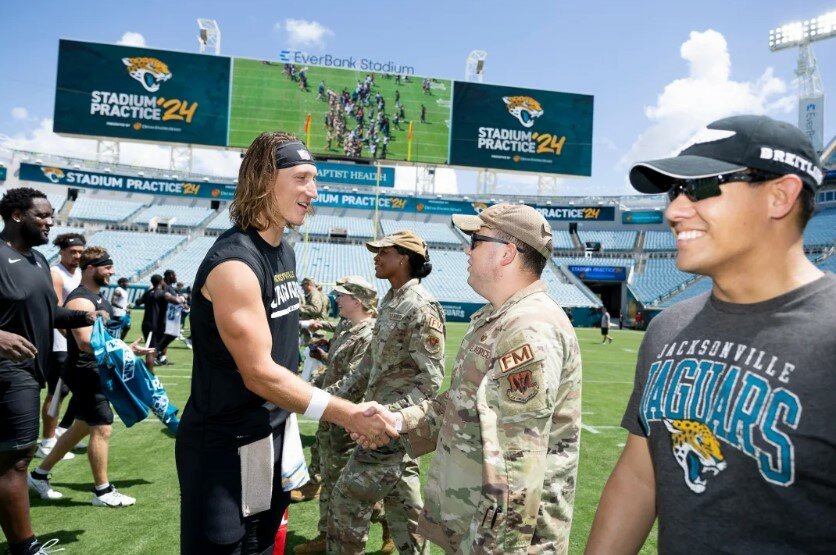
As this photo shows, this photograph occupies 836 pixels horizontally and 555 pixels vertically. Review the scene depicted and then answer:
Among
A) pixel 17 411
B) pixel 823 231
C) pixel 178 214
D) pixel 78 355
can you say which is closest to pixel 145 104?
pixel 178 214

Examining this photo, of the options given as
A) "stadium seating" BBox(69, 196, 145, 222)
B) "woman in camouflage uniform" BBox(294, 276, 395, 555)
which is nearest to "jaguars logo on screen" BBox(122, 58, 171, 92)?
"stadium seating" BBox(69, 196, 145, 222)

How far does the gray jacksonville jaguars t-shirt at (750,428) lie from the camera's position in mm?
1305

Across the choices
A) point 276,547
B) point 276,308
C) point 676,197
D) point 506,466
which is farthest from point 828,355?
point 276,547

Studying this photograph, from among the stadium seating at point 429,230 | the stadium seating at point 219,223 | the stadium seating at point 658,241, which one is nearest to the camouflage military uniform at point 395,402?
the stadium seating at point 429,230

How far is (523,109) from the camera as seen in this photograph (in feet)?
132

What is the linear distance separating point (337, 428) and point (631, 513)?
3220 millimetres

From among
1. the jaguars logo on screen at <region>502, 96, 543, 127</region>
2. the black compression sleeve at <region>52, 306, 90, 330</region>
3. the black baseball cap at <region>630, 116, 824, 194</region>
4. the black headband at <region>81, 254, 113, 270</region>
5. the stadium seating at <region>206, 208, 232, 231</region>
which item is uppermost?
the jaguars logo on screen at <region>502, 96, 543, 127</region>

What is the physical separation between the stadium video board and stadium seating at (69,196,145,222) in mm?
26834

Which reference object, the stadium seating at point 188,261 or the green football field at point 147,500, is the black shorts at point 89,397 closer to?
the green football field at point 147,500

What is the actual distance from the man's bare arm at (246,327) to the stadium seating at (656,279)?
133 ft

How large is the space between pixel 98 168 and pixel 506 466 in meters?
48.1

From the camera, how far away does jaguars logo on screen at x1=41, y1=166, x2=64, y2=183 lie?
134ft

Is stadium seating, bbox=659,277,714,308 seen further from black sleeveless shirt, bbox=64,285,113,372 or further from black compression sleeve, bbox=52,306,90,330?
black compression sleeve, bbox=52,306,90,330

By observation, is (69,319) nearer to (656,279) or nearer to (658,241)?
(656,279)
